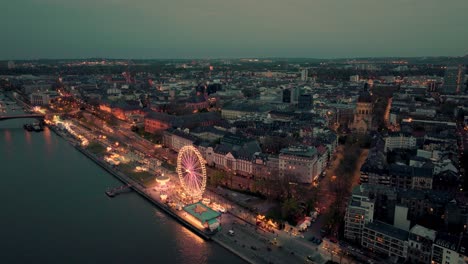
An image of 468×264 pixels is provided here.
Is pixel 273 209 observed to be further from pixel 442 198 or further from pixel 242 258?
pixel 442 198

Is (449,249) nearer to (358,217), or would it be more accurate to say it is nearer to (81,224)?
(358,217)

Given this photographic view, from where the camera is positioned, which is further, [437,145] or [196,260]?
[437,145]

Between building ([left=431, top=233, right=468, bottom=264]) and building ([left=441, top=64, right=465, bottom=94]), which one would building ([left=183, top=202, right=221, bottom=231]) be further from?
building ([left=441, top=64, right=465, bottom=94])

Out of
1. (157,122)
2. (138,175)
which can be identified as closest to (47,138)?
(157,122)

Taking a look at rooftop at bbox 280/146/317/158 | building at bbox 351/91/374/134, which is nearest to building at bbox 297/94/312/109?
building at bbox 351/91/374/134

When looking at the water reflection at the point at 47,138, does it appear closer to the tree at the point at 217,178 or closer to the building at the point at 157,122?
the building at the point at 157,122

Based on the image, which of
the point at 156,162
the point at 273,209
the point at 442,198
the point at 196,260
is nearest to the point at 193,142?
the point at 156,162

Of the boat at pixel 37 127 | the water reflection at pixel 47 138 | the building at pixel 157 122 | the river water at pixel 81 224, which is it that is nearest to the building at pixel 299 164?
the river water at pixel 81 224
